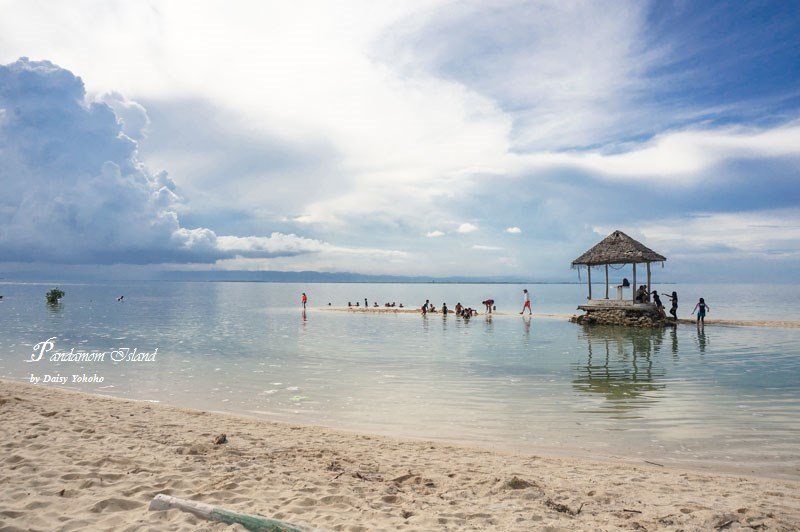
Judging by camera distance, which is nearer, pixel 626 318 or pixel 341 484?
pixel 341 484

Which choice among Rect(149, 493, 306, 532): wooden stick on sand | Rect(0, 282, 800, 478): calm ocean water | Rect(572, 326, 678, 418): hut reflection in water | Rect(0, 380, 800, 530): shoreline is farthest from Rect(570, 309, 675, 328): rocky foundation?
Rect(149, 493, 306, 532): wooden stick on sand

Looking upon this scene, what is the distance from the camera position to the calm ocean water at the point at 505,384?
10.5 m

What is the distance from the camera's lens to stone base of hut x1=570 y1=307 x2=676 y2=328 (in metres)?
35.8

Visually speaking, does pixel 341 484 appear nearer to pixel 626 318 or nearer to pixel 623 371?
pixel 623 371

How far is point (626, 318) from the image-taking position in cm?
3706

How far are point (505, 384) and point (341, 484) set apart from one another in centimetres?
1021

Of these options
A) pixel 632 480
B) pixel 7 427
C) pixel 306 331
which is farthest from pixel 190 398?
pixel 306 331

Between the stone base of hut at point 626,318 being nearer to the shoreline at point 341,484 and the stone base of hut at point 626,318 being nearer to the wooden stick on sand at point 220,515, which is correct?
the shoreline at point 341,484

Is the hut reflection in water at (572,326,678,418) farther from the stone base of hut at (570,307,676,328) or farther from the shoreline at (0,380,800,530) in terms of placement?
the shoreline at (0,380,800,530)

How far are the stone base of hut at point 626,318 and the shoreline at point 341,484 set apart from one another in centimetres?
3070

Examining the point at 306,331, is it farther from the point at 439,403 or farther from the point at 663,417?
the point at 663,417

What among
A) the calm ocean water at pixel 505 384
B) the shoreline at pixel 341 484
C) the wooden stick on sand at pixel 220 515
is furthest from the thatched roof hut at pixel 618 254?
the wooden stick on sand at pixel 220 515

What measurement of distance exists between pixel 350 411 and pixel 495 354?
12.2 m

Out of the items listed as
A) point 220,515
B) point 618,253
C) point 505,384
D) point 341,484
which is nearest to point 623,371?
Answer: point 505,384
